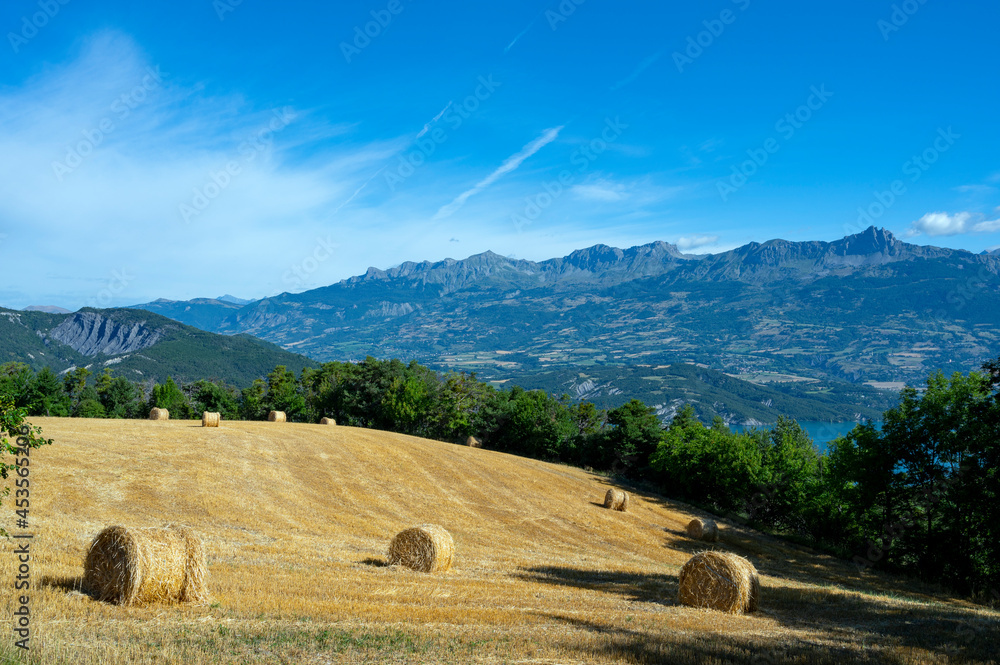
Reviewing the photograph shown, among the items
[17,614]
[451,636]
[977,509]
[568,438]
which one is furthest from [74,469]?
[568,438]

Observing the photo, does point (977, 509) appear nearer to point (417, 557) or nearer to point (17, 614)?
point (417, 557)

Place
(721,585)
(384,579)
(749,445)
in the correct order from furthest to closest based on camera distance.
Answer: (749,445), (384,579), (721,585)

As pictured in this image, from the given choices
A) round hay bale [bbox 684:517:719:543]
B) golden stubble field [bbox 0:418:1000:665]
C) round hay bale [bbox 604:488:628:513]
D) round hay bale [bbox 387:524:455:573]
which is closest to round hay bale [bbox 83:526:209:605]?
golden stubble field [bbox 0:418:1000:665]

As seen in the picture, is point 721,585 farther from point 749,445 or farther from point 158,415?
point 749,445

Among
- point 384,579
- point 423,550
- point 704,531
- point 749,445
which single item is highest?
point 749,445

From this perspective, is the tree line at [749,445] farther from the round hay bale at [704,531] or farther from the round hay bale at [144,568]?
the round hay bale at [704,531]

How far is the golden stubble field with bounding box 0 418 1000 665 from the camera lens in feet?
31.8

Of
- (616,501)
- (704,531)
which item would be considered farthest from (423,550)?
(616,501)

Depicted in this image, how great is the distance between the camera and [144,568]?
1113 cm

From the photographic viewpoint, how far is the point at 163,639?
907cm

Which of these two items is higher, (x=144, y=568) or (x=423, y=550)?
(x=144, y=568)

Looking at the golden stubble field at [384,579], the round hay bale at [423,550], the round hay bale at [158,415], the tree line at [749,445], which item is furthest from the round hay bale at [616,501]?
the round hay bale at [158,415]

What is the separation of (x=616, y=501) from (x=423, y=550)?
92.9ft

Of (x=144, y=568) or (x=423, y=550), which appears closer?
(x=144, y=568)
